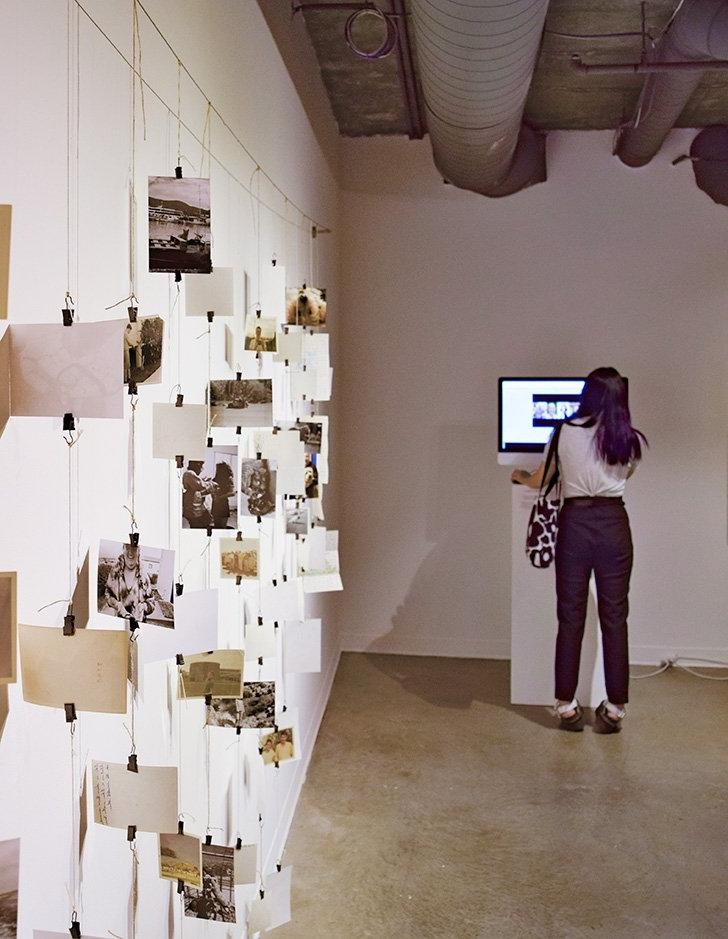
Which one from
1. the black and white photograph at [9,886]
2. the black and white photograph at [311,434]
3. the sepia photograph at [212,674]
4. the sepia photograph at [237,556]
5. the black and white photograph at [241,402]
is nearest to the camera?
the black and white photograph at [9,886]

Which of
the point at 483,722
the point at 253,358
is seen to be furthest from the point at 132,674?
the point at 483,722

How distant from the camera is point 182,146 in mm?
1456

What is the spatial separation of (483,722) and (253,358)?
89.8 inches

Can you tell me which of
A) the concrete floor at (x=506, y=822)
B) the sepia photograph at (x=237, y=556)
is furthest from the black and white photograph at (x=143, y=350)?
the concrete floor at (x=506, y=822)

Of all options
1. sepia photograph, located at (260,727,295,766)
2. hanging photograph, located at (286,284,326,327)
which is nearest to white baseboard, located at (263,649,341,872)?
sepia photograph, located at (260,727,295,766)

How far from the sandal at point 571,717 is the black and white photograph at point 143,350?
3.04 meters

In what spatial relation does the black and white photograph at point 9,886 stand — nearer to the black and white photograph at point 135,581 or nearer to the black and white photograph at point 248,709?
the black and white photograph at point 135,581

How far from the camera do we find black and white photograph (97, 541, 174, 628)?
3.30 ft

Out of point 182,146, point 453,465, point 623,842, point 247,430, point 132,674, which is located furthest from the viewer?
point 453,465

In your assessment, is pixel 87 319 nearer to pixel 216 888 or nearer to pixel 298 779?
pixel 216 888

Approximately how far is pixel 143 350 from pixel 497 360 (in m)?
3.79

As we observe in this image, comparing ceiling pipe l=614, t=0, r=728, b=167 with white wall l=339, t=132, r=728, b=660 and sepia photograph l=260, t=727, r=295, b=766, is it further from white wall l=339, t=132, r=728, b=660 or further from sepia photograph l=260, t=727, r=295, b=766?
sepia photograph l=260, t=727, r=295, b=766

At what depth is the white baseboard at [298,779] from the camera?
8.10 ft

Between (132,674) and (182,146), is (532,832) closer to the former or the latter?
(132,674)
